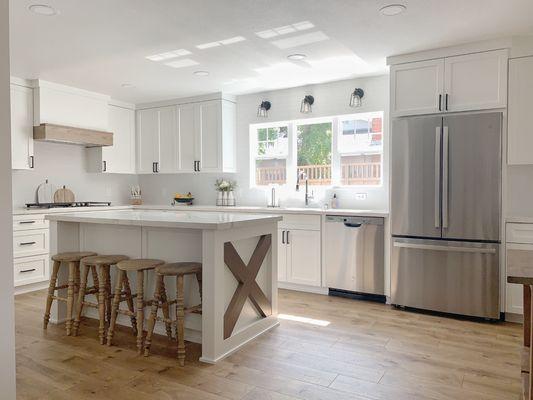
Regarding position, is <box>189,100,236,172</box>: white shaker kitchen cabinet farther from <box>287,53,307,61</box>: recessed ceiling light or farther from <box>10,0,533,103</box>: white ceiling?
<box>287,53,307,61</box>: recessed ceiling light

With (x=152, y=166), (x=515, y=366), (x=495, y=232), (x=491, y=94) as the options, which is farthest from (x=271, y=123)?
(x=515, y=366)

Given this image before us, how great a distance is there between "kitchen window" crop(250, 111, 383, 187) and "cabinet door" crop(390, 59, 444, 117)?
2.67ft

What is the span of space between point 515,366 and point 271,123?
397cm

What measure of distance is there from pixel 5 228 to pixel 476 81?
3812 millimetres

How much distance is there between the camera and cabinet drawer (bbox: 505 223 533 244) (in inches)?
140

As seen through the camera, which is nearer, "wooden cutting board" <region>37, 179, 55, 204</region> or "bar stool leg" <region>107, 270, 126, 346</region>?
"bar stool leg" <region>107, 270, 126, 346</region>

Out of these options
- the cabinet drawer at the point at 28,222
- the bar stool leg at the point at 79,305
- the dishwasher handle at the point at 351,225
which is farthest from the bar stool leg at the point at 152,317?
the cabinet drawer at the point at 28,222

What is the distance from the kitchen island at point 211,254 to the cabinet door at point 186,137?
241 cm

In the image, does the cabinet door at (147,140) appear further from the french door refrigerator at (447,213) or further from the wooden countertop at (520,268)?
the wooden countertop at (520,268)

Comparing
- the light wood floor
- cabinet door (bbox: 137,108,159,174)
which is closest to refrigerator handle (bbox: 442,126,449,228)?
the light wood floor

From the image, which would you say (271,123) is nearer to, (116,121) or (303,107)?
(303,107)

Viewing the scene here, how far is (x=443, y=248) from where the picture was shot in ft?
12.3

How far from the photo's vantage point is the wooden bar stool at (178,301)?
275 centimetres

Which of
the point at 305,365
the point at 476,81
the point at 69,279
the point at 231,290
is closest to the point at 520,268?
the point at 305,365
